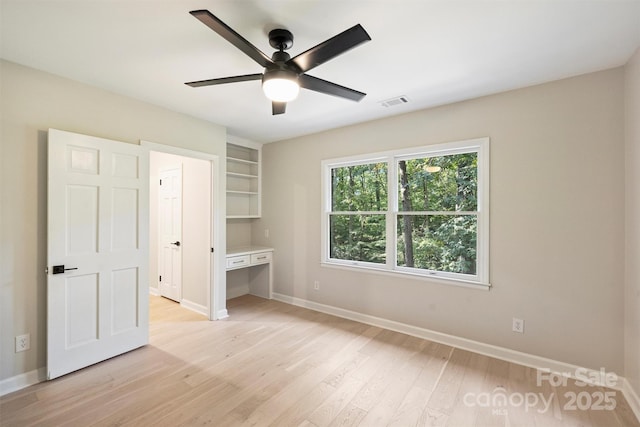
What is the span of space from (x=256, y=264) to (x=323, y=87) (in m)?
3.06

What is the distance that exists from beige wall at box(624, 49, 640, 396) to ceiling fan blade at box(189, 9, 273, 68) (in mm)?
2627

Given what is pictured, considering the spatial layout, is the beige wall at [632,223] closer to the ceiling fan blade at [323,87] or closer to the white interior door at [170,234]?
the ceiling fan blade at [323,87]

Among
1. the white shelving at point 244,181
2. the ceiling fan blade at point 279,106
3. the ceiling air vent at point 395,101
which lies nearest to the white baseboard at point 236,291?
the white shelving at point 244,181

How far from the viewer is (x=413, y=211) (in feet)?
10.8

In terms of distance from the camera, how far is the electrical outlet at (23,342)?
2221mm

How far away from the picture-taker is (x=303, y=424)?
1863 millimetres

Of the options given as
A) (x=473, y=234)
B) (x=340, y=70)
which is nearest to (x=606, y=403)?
(x=473, y=234)

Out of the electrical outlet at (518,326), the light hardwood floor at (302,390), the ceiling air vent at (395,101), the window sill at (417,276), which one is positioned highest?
the ceiling air vent at (395,101)

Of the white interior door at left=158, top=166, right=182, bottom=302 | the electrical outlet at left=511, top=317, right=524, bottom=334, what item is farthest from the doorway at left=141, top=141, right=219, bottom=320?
the electrical outlet at left=511, top=317, right=524, bottom=334

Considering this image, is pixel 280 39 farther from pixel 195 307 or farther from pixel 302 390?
pixel 195 307

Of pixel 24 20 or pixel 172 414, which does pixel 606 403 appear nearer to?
pixel 172 414

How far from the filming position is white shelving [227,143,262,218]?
4.54 meters

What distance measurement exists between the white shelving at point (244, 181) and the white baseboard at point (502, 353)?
6.88 ft

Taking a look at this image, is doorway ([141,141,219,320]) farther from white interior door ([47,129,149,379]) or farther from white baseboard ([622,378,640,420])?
white baseboard ([622,378,640,420])
